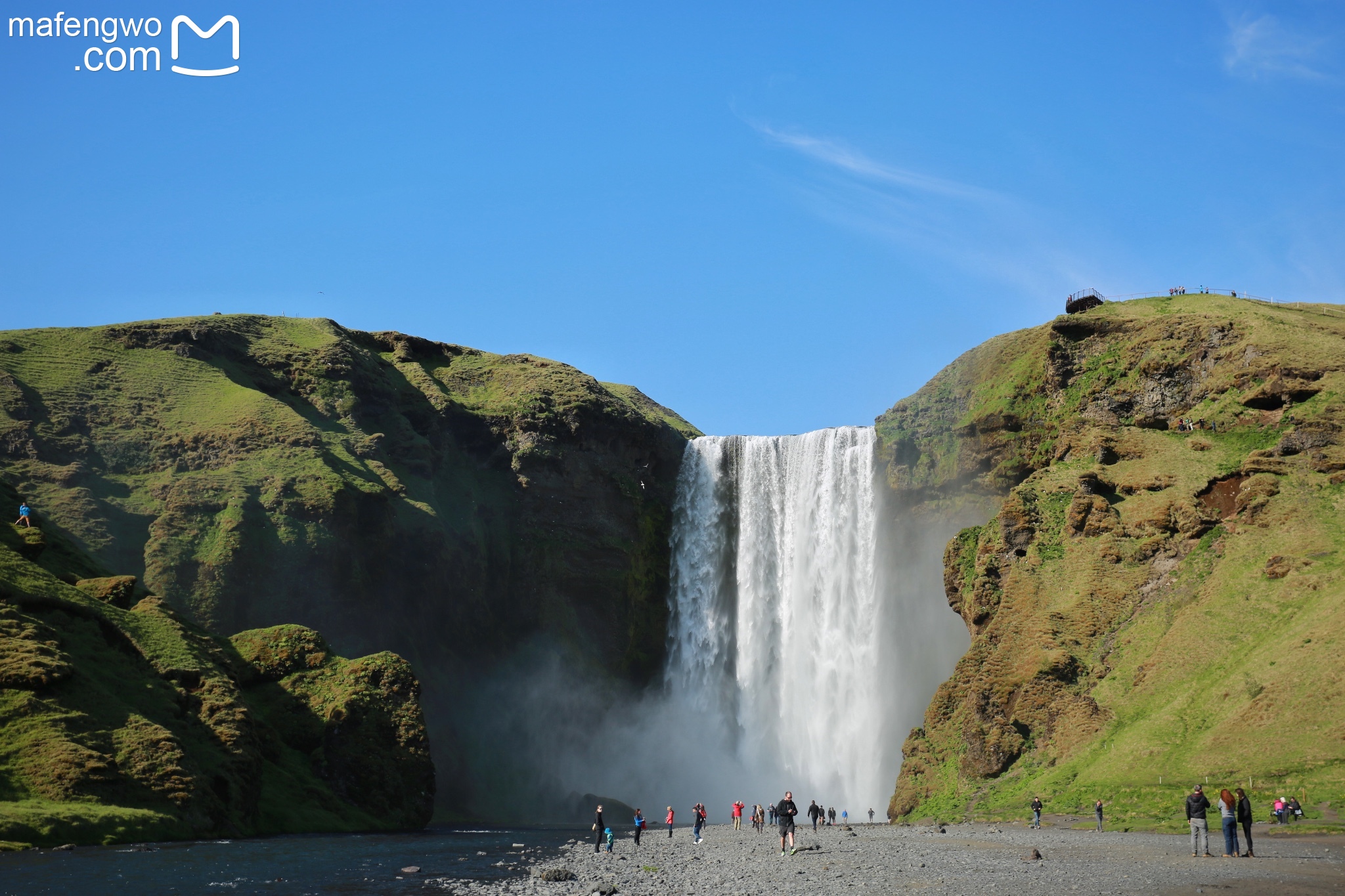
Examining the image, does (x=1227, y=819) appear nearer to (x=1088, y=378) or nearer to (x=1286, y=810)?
(x=1286, y=810)

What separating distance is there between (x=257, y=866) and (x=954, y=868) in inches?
824

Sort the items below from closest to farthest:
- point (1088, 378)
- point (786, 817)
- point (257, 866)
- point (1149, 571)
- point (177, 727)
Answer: point (257, 866) < point (786, 817) < point (177, 727) < point (1149, 571) < point (1088, 378)

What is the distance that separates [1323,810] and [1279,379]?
103ft

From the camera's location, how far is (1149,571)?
59250 mm

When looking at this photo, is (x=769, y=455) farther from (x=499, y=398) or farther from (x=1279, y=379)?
(x=1279, y=379)

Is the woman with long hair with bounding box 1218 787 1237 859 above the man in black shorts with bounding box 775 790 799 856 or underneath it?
above

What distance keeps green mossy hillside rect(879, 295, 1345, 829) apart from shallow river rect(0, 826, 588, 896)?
2543 cm

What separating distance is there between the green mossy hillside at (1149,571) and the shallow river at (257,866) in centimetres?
2543

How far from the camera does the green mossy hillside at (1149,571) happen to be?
45375 mm

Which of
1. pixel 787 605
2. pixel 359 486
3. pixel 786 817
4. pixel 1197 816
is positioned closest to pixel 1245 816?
pixel 1197 816

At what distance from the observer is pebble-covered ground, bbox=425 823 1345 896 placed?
25.5m

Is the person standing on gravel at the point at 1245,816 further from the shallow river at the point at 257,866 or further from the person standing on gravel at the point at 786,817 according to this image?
the shallow river at the point at 257,866

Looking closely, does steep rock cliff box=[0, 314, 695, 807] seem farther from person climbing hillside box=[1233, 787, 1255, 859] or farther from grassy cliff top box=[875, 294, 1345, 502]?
person climbing hillside box=[1233, 787, 1255, 859]

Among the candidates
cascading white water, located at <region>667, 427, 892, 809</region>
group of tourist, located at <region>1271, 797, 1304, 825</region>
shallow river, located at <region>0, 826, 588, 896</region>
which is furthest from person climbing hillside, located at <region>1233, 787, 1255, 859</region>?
cascading white water, located at <region>667, 427, 892, 809</region>
